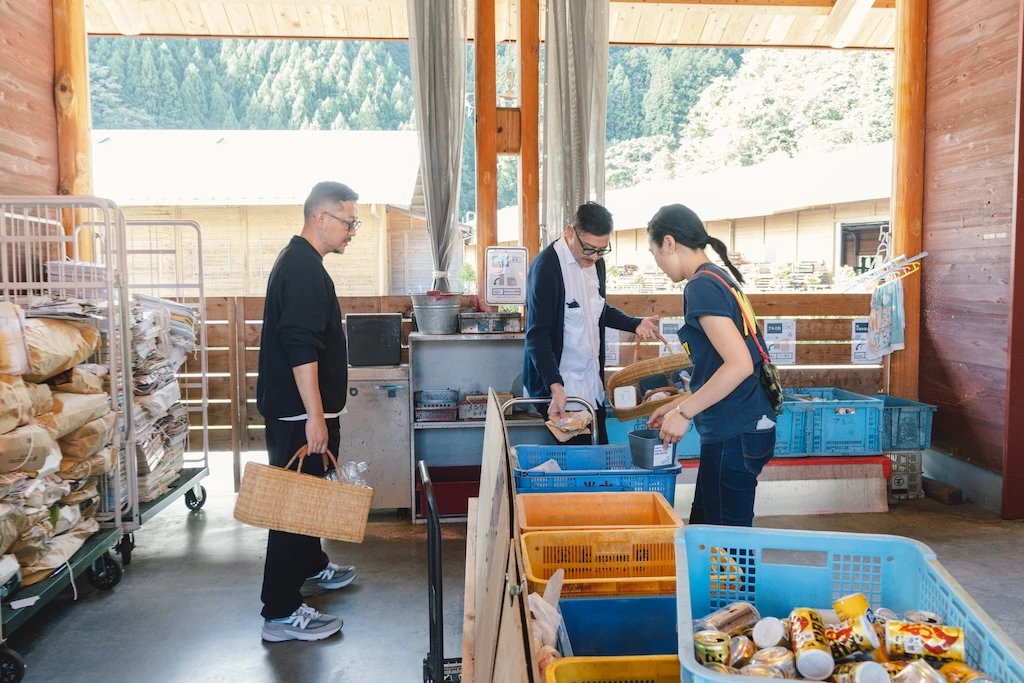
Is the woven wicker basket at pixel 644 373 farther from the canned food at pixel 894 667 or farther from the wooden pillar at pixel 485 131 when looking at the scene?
the canned food at pixel 894 667

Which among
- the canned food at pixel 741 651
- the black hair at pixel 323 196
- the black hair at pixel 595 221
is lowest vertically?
the canned food at pixel 741 651

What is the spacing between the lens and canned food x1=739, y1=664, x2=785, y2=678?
1174mm

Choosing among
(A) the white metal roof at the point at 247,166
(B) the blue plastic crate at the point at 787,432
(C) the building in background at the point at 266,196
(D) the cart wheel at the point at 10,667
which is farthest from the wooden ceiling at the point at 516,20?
(C) the building in background at the point at 266,196

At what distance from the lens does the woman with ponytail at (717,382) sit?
8.15 feet

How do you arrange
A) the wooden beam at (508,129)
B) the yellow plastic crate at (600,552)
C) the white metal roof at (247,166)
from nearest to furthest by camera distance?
the yellow plastic crate at (600,552)
the wooden beam at (508,129)
the white metal roof at (247,166)

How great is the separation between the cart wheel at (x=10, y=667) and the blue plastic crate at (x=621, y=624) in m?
2.29

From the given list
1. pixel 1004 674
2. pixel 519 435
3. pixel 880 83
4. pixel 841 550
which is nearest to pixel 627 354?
pixel 519 435

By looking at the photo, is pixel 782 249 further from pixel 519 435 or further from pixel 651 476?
pixel 651 476

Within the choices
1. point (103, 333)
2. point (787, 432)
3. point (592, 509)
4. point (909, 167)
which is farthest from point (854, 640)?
point (909, 167)

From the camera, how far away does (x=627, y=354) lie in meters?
5.93

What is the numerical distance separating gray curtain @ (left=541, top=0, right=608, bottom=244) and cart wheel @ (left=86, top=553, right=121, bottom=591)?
3370 millimetres

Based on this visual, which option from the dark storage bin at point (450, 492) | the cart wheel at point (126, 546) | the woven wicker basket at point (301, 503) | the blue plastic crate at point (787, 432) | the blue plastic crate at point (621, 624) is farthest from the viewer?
the blue plastic crate at point (787, 432)

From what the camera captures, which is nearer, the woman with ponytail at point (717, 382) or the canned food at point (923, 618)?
the canned food at point (923, 618)

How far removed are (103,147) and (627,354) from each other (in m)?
13.6
